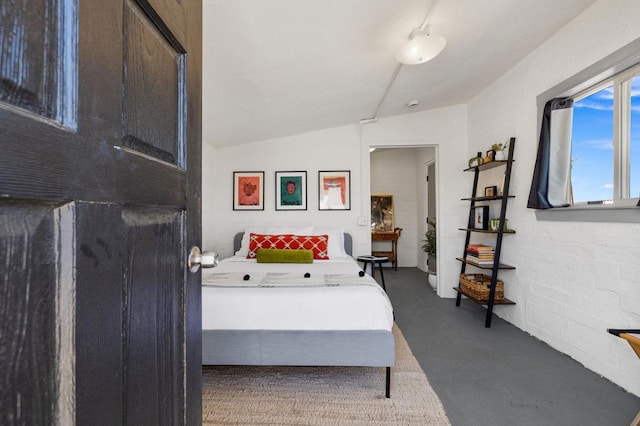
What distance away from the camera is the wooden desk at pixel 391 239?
19.5 feet

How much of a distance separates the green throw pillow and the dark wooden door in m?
2.41

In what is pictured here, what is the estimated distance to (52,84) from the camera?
38 centimetres

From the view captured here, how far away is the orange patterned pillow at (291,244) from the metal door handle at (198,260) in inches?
104

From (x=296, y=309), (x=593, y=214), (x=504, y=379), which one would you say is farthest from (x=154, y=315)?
(x=593, y=214)

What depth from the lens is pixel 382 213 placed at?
20.6ft

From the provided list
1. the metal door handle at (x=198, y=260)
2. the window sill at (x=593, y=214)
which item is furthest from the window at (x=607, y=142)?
the metal door handle at (x=198, y=260)

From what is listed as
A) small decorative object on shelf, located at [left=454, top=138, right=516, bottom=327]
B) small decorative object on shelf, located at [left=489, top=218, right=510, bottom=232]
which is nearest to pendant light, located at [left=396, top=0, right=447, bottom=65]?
small decorative object on shelf, located at [left=454, top=138, right=516, bottom=327]

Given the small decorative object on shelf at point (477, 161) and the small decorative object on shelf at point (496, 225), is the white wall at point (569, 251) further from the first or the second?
the small decorative object on shelf at point (477, 161)

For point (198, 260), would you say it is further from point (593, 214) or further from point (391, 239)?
point (391, 239)

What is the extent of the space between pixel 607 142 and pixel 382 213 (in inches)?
167

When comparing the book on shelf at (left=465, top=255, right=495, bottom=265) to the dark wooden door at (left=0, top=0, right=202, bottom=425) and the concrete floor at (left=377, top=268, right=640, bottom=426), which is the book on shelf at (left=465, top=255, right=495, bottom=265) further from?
the dark wooden door at (left=0, top=0, right=202, bottom=425)

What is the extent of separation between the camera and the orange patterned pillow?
3.47m

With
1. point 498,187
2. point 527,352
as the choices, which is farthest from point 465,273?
point 527,352

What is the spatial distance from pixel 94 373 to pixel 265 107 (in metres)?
3.01
